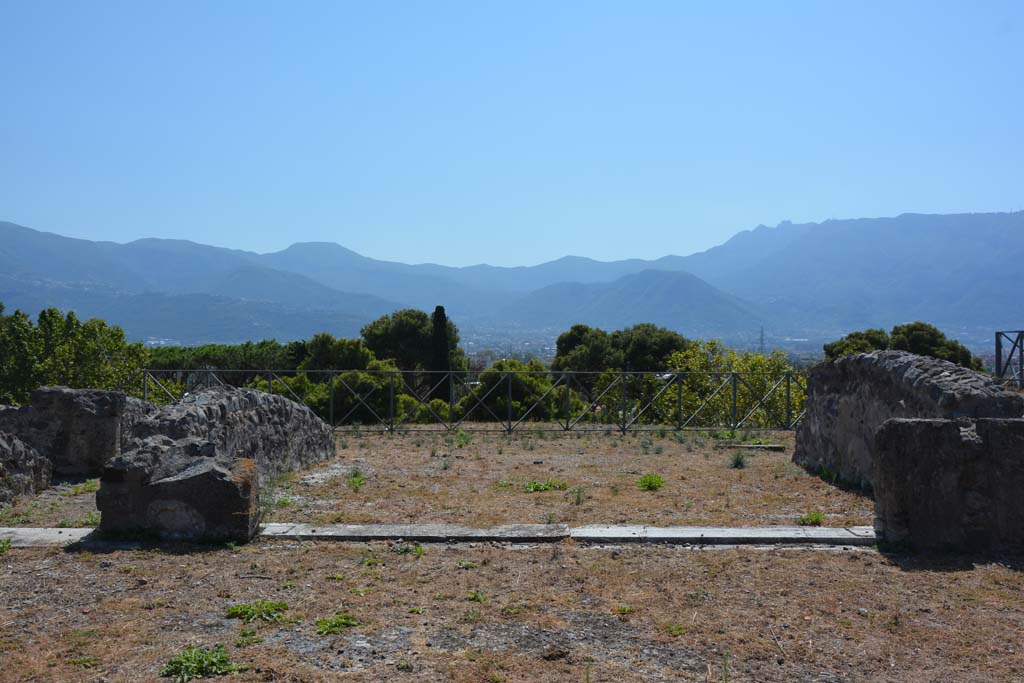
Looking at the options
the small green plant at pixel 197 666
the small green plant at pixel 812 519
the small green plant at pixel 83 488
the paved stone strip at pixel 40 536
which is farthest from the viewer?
the small green plant at pixel 83 488

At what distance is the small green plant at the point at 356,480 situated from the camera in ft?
37.3

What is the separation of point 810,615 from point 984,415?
15.0ft

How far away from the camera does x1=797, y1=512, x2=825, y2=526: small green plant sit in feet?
29.2

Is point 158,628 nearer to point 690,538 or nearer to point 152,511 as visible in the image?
point 152,511

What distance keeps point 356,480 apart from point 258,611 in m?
6.15

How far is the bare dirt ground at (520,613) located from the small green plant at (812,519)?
1298 millimetres

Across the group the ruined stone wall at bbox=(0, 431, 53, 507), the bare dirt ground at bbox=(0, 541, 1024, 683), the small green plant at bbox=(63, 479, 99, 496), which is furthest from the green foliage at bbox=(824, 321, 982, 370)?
the ruined stone wall at bbox=(0, 431, 53, 507)

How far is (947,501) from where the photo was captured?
7.57 metres

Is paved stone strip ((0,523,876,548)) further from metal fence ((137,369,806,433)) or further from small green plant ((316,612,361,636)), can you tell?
metal fence ((137,369,806,433))

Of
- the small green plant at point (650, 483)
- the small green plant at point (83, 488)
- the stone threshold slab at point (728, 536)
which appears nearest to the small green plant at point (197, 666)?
the stone threshold slab at point (728, 536)

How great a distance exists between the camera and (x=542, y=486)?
11.5 meters

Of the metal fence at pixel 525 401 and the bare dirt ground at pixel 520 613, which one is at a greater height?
the metal fence at pixel 525 401

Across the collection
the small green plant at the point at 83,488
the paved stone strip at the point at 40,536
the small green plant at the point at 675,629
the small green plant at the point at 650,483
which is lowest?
the small green plant at the point at 675,629

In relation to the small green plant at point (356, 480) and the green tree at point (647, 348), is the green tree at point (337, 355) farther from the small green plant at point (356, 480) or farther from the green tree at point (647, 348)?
the small green plant at point (356, 480)
